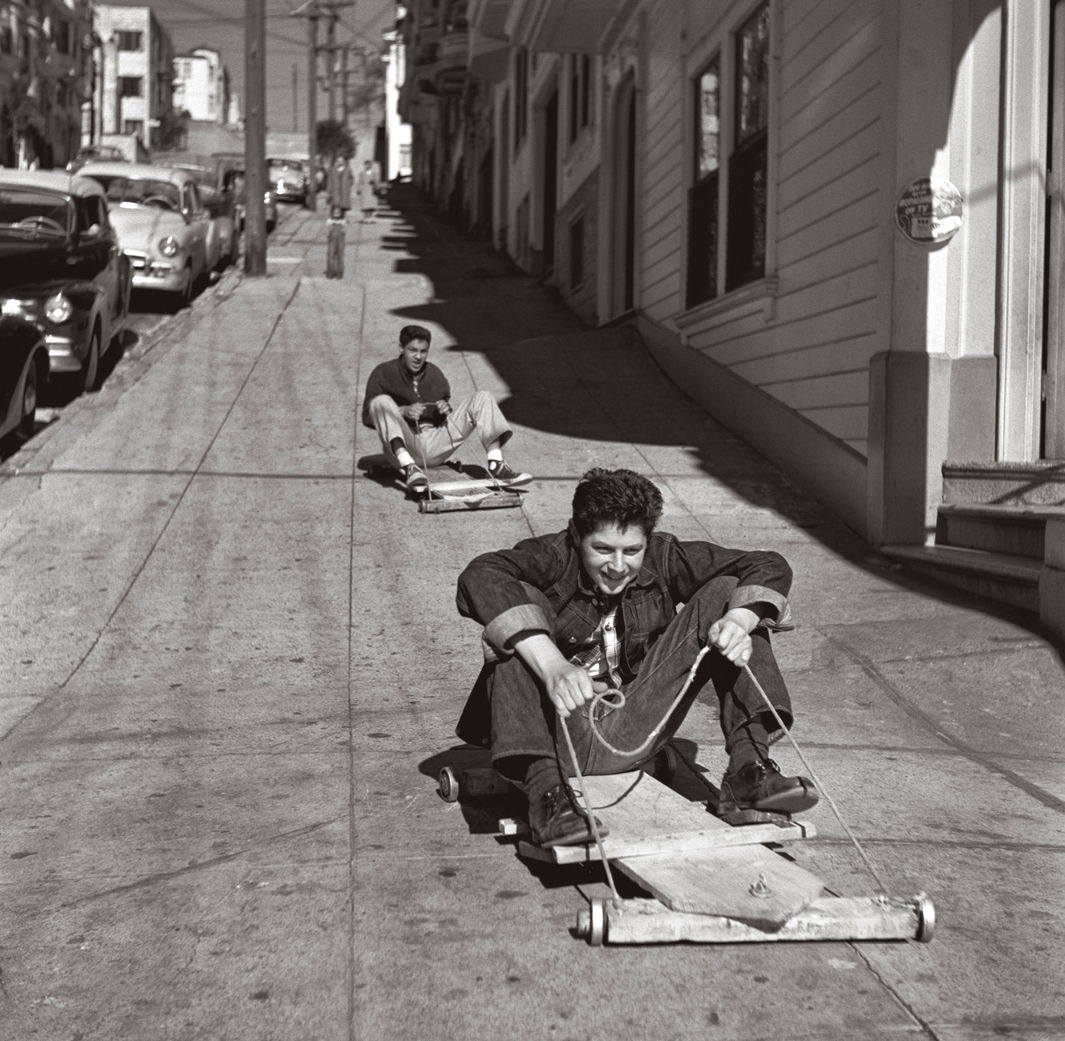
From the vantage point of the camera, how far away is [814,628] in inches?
293

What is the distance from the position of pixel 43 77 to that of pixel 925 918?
236ft

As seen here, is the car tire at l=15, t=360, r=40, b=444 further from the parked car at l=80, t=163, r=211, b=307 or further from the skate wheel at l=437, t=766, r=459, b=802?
the skate wheel at l=437, t=766, r=459, b=802

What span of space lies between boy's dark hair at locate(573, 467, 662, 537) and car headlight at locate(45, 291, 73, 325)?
32.5ft

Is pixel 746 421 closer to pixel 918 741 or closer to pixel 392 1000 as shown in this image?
pixel 918 741

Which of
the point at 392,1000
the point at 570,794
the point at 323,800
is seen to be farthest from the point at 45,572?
the point at 392,1000

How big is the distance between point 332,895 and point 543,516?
231 inches

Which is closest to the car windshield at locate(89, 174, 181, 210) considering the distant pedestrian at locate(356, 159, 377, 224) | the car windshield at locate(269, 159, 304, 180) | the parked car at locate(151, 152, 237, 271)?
the parked car at locate(151, 152, 237, 271)

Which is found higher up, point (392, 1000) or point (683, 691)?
point (683, 691)

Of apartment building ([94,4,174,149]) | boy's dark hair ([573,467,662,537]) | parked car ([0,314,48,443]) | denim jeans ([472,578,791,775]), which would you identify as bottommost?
denim jeans ([472,578,791,775])

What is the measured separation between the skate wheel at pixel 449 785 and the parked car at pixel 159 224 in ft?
47.0

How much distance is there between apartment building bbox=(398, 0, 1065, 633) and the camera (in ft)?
27.5

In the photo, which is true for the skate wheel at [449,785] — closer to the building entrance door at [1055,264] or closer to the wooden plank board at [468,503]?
the wooden plank board at [468,503]

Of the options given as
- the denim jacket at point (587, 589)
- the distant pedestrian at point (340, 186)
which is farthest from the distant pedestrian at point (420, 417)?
the distant pedestrian at point (340, 186)

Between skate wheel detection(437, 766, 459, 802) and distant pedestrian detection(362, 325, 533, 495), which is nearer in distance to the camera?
skate wheel detection(437, 766, 459, 802)
